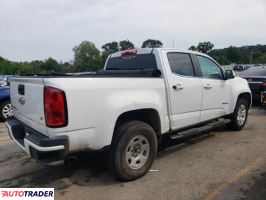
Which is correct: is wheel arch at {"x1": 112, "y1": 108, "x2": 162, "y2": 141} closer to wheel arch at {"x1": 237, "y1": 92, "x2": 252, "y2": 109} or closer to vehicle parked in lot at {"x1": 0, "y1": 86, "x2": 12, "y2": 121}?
wheel arch at {"x1": 237, "y1": 92, "x2": 252, "y2": 109}

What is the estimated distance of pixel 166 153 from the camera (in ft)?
17.7

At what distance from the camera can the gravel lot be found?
382 cm

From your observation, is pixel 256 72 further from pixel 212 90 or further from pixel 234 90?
pixel 212 90

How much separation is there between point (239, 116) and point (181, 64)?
253 cm

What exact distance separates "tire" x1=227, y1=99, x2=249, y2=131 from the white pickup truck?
886 millimetres

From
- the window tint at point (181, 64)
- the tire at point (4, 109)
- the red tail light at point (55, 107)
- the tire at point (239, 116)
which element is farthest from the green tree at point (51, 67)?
the red tail light at point (55, 107)

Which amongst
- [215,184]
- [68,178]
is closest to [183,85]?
[215,184]

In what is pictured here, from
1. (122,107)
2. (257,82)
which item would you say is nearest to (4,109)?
(122,107)

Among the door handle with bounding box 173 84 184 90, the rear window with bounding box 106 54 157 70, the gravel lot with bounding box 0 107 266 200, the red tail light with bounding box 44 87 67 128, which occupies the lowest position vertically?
the gravel lot with bounding box 0 107 266 200

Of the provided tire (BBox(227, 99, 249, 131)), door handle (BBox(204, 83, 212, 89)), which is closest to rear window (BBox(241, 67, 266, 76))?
tire (BBox(227, 99, 249, 131))

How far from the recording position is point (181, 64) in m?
5.16

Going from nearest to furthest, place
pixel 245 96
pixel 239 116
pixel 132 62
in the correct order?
pixel 132 62 < pixel 239 116 < pixel 245 96

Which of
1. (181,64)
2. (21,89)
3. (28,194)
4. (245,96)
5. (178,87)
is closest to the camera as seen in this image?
(28,194)

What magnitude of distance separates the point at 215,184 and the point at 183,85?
1.64 meters
